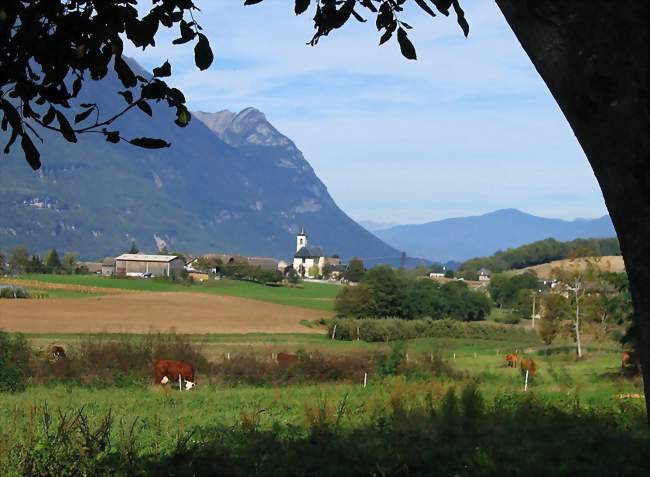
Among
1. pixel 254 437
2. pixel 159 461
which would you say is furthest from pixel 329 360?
pixel 159 461

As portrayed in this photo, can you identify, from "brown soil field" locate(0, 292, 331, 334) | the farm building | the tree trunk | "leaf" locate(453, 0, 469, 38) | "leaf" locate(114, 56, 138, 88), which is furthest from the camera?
the farm building

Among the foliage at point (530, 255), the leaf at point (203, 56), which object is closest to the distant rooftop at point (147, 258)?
the foliage at point (530, 255)

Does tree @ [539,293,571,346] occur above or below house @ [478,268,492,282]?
below

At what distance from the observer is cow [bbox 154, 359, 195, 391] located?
28.1 m

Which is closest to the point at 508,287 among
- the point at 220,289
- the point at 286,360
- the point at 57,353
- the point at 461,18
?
the point at 220,289

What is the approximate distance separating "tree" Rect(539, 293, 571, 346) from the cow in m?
23.0

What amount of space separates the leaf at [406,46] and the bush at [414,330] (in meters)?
55.2

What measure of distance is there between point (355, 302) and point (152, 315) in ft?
50.4

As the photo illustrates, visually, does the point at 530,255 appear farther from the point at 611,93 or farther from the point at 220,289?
the point at 611,93

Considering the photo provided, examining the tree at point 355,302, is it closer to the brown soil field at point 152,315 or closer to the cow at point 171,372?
the brown soil field at point 152,315

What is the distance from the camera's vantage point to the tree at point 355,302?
231 ft

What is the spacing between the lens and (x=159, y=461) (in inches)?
304

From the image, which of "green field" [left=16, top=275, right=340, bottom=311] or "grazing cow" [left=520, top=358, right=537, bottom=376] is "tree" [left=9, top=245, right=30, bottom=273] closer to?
"green field" [left=16, top=275, right=340, bottom=311]

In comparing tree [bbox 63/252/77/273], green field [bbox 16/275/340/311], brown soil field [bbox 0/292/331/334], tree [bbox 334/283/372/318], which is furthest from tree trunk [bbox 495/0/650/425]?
tree [bbox 63/252/77/273]
